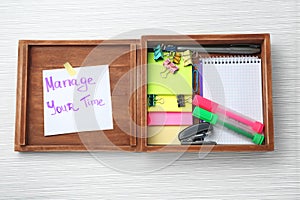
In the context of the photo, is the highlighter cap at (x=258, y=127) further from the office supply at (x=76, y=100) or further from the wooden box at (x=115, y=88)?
the office supply at (x=76, y=100)

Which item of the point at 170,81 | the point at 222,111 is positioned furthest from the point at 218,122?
the point at 170,81

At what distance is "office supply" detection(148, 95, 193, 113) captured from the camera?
2.85 ft

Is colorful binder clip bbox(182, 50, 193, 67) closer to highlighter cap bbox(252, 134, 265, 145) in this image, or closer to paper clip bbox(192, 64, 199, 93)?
paper clip bbox(192, 64, 199, 93)

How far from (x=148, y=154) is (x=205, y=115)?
165 millimetres

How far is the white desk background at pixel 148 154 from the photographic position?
0.89 metres

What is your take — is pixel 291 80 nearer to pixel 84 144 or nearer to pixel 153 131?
pixel 153 131

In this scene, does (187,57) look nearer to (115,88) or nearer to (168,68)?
(168,68)

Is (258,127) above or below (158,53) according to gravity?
below

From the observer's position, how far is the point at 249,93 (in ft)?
2.86

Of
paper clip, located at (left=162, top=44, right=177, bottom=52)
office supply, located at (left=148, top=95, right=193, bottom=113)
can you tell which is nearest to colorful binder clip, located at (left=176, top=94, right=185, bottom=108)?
office supply, located at (left=148, top=95, right=193, bottom=113)

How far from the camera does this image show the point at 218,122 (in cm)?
86

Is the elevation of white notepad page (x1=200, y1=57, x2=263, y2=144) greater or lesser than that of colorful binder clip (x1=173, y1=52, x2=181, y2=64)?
lesser

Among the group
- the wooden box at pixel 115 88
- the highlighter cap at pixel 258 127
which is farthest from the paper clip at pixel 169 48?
the highlighter cap at pixel 258 127

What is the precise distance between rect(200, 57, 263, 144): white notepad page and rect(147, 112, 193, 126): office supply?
6 cm
